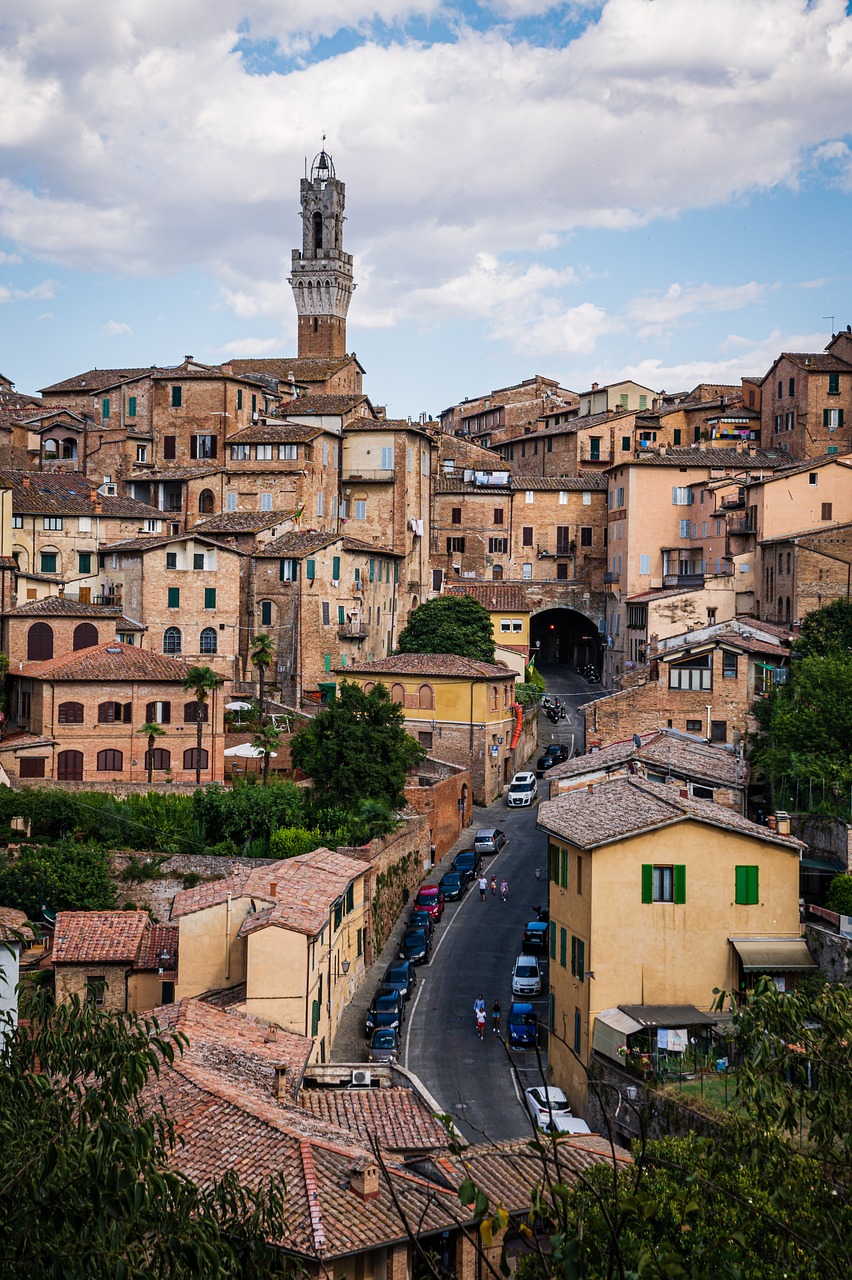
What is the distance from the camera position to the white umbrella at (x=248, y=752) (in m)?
48.6

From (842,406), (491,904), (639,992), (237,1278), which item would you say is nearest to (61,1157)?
(237,1278)

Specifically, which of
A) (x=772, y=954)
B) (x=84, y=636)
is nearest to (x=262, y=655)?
(x=84, y=636)

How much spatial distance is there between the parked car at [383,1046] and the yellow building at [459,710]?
22374mm

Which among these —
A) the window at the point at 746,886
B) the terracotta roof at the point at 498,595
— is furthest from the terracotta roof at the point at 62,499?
the window at the point at 746,886

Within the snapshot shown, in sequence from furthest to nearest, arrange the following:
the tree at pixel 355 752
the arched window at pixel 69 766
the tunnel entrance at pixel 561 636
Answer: the tunnel entrance at pixel 561 636, the arched window at pixel 69 766, the tree at pixel 355 752

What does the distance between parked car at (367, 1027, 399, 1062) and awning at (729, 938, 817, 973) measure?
7.95m

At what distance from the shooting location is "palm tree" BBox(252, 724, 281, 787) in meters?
47.2

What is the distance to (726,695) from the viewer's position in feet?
151

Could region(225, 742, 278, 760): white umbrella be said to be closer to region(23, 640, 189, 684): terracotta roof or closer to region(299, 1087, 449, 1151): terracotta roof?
region(23, 640, 189, 684): terracotta roof

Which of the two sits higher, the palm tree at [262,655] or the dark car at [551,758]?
the palm tree at [262,655]

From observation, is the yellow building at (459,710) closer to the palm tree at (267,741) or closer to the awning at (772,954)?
the palm tree at (267,741)

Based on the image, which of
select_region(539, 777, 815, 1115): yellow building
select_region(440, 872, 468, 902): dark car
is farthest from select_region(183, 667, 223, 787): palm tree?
select_region(539, 777, 815, 1115): yellow building

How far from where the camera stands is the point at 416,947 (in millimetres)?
38281

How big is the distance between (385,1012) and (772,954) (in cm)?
961
